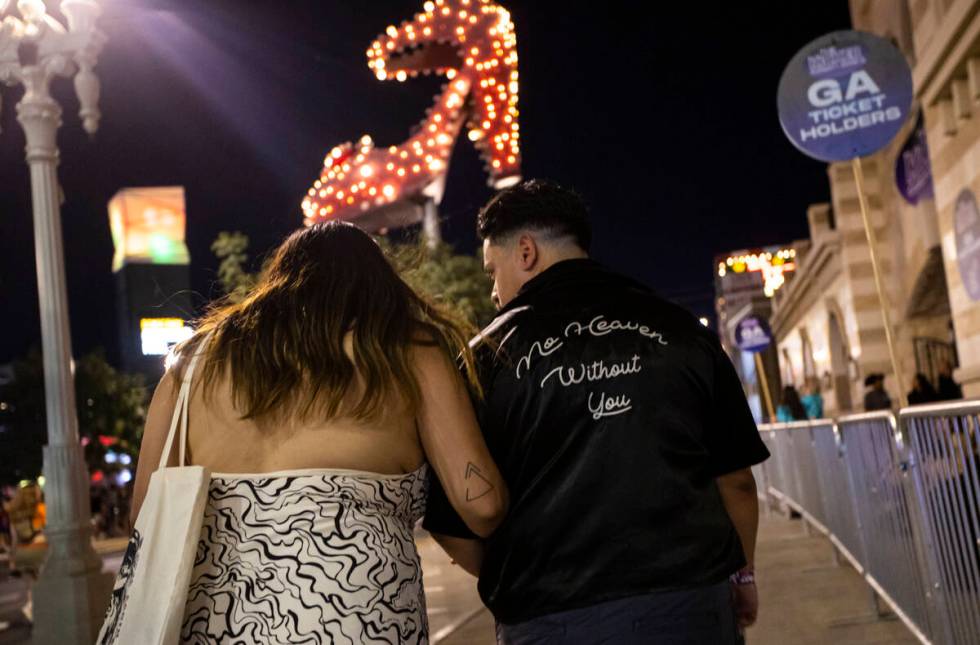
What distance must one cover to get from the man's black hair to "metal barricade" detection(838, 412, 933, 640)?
3.16 metres

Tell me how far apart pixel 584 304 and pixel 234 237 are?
2376 centimetres

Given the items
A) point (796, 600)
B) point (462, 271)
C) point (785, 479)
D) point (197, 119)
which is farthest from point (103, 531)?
point (796, 600)

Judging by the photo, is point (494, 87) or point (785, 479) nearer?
point (785, 479)

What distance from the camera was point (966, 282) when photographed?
12828 mm

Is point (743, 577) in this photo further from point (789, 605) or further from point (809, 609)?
point (789, 605)

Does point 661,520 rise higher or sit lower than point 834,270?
lower

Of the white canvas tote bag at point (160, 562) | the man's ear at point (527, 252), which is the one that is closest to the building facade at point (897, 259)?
the man's ear at point (527, 252)

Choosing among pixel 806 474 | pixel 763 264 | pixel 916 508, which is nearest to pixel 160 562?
pixel 916 508

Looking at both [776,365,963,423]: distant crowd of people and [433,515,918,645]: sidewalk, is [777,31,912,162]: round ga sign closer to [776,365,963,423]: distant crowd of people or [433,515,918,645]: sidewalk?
[433,515,918,645]: sidewalk

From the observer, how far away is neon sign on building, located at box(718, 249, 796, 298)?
109625mm

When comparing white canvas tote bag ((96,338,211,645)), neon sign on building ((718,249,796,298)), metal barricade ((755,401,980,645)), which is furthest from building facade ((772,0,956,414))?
neon sign on building ((718,249,796,298))

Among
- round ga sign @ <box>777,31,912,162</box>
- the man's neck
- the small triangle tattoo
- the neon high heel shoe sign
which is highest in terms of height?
the neon high heel shoe sign

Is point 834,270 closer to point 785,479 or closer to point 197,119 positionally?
point 785,479

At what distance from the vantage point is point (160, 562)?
7.96 feet
